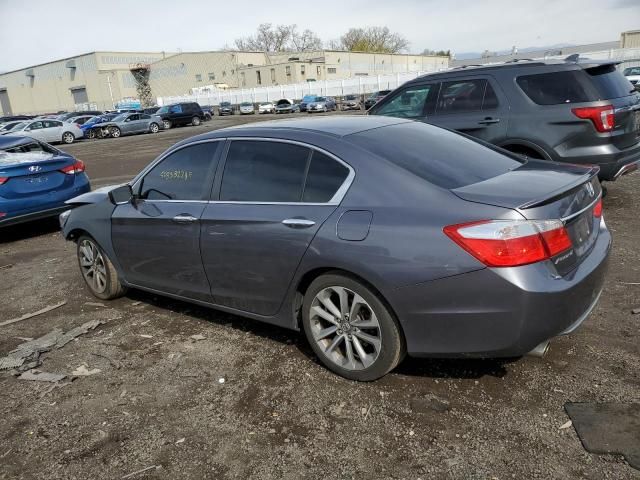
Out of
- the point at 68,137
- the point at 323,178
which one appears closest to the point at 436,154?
the point at 323,178

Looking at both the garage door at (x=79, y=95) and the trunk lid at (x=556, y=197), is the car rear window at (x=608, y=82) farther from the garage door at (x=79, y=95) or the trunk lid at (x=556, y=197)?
the garage door at (x=79, y=95)

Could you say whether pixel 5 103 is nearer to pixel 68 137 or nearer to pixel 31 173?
pixel 68 137

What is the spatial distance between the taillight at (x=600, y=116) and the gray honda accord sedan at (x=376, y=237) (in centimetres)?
280

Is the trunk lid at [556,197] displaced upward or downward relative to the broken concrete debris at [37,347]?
upward

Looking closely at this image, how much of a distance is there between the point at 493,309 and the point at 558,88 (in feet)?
14.9

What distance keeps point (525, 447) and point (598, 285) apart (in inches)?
43.4

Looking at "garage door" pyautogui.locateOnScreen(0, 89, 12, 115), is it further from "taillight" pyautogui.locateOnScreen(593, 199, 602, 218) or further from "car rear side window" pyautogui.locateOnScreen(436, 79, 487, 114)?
"taillight" pyautogui.locateOnScreen(593, 199, 602, 218)

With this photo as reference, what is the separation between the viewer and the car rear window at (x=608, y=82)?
6238 millimetres

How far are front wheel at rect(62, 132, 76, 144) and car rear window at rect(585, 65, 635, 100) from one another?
104 feet

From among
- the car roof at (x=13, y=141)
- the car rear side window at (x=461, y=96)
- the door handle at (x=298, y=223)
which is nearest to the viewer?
the door handle at (x=298, y=223)

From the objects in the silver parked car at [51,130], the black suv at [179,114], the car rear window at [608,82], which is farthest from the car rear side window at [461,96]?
the black suv at [179,114]

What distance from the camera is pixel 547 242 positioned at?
9.14 feet

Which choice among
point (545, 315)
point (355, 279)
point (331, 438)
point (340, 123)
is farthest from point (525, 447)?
point (340, 123)

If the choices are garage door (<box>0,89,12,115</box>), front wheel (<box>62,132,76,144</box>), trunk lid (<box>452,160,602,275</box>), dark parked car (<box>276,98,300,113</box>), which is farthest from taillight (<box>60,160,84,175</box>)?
garage door (<box>0,89,12,115</box>)
